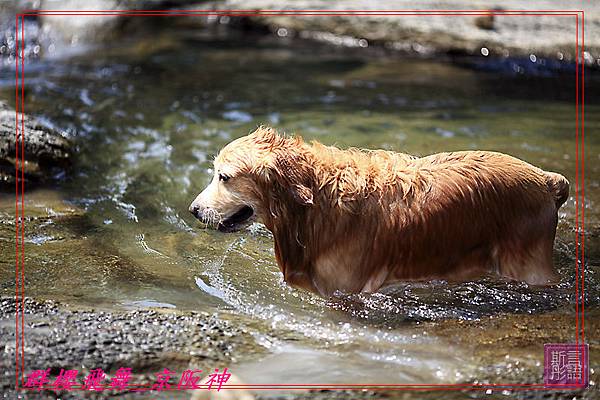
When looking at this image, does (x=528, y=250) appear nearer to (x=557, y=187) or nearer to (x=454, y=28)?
(x=557, y=187)

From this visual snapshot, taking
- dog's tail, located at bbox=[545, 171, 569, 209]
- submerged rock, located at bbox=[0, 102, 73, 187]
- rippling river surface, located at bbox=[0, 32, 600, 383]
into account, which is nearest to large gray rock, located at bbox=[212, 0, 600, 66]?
rippling river surface, located at bbox=[0, 32, 600, 383]

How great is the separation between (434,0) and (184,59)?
14.1 feet

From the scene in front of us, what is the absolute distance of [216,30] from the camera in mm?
14680

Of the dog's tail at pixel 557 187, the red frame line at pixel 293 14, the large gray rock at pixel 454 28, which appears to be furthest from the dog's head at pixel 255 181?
the large gray rock at pixel 454 28

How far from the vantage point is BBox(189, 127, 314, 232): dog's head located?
16.7 feet

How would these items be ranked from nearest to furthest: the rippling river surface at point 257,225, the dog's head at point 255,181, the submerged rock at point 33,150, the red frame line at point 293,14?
the red frame line at point 293,14 → the rippling river surface at point 257,225 → the dog's head at point 255,181 → the submerged rock at point 33,150

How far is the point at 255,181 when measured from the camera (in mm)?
5129

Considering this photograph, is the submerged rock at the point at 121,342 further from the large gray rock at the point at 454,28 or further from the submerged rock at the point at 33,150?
the large gray rock at the point at 454,28

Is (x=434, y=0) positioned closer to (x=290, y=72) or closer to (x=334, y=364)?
(x=290, y=72)

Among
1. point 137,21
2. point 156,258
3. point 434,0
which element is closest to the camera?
point 156,258

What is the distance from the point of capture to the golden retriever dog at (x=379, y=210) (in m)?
5.18

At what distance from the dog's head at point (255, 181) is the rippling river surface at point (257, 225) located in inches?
25.3

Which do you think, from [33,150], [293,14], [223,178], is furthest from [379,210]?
[293,14]

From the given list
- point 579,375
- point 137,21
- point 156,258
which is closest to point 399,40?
point 137,21
